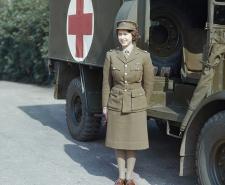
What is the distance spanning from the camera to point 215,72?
16.3 ft

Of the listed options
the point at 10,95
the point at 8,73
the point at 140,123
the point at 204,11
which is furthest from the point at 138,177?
the point at 8,73

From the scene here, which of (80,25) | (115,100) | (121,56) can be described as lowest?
(115,100)

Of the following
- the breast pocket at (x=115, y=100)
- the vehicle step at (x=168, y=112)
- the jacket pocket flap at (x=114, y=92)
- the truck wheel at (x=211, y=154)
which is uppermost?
the jacket pocket flap at (x=114, y=92)

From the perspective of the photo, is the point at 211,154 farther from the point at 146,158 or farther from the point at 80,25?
the point at 80,25

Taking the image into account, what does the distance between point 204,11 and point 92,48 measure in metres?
1.42

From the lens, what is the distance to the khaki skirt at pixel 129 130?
5.40 meters

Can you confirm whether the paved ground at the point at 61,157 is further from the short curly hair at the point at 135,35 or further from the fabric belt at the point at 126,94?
the short curly hair at the point at 135,35

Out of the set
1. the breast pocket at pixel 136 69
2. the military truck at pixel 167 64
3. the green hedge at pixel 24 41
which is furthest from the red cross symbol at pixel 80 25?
the green hedge at pixel 24 41

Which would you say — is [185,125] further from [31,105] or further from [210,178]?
[31,105]

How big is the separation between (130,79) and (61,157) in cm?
209

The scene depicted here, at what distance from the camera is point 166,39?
21.8 feet

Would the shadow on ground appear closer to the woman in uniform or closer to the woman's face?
the woman in uniform

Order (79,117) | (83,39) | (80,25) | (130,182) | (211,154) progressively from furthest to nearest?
(79,117) < (80,25) < (83,39) < (130,182) < (211,154)

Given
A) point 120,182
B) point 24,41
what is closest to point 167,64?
point 120,182
